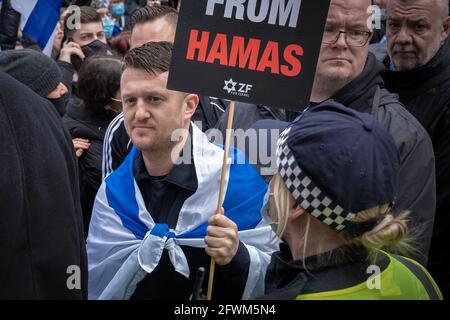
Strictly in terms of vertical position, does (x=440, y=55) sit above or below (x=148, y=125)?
above

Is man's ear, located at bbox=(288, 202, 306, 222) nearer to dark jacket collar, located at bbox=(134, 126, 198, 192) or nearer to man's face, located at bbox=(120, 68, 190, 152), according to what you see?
dark jacket collar, located at bbox=(134, 126, 198, 192)

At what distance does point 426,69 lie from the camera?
4.11 m

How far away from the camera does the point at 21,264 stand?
2.08 metres

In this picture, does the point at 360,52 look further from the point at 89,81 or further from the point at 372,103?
the point at 89,81

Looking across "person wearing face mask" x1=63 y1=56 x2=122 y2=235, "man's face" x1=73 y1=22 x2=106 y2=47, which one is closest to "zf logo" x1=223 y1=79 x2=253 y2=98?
"person wearing face mask" x1=63 y1=56 x2=122 y2=235

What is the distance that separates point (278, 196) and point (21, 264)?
79cm

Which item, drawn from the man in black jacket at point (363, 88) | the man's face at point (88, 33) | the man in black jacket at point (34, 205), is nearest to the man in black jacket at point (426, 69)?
the man in black jacket at point (363, 88)

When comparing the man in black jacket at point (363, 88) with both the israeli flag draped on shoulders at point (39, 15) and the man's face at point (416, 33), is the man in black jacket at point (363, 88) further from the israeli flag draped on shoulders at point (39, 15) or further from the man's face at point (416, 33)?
the israeli flag draped on shoulders at point (39, 15)

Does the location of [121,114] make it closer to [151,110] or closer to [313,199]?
[151,110]

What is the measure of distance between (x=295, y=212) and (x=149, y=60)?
4.16 ft

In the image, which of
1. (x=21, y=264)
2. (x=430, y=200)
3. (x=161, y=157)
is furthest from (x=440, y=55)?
(x=21, y=264)

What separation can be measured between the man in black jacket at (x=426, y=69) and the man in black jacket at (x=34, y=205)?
2.28 metres
